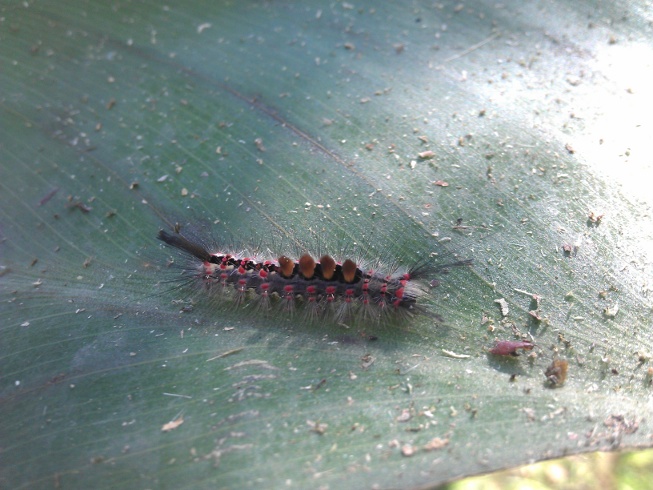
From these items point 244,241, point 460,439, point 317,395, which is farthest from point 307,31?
point 460,439

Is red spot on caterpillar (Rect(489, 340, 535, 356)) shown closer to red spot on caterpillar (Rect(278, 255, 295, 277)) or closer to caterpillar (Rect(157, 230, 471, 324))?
caterpillar (Rect(157, 230, 471, 324))

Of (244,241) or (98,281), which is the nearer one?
(98,281)

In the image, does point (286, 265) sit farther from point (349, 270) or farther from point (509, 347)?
point (509, 347)

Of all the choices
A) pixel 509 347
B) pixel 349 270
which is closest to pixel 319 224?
pixel 349 270

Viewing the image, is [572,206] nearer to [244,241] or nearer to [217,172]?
[244,241]

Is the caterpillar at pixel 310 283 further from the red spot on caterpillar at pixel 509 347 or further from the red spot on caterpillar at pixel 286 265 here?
the red spot on caterpillar at pixel 509 347

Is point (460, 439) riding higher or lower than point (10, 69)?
lower
